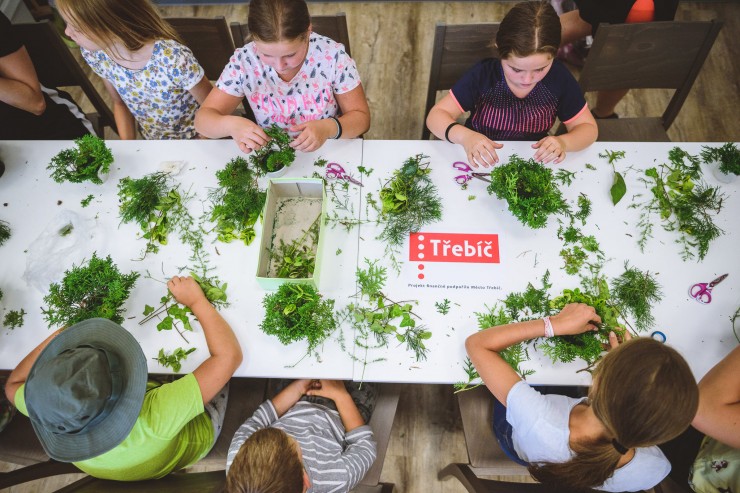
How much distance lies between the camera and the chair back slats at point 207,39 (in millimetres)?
2150

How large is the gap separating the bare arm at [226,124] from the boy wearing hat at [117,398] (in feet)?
1.92

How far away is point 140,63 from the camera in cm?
206

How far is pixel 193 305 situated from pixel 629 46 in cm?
214

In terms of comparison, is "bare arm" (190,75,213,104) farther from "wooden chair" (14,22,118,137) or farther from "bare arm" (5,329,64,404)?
"bare arm" (5,329,64,404)

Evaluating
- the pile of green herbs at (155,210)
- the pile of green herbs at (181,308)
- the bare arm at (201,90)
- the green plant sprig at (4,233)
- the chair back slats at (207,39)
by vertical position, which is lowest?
the pile of green herbs at (181,308)

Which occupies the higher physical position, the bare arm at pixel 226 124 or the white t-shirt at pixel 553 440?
the bare arm at pixel 226 124

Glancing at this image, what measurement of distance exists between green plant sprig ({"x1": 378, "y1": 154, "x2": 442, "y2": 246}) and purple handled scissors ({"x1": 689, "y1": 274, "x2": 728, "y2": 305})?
3.09 feet

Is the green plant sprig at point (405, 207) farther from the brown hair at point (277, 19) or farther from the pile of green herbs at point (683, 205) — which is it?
the pile of green herbs at point (683, 205)

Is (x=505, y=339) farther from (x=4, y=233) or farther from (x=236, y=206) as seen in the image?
(x=4, y=233)

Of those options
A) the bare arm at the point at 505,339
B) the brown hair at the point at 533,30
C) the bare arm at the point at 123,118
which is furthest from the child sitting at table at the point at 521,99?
the bare arm at the point at 123,118

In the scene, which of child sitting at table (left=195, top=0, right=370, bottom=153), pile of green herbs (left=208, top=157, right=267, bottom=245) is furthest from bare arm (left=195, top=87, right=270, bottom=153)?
pile of green herbs (left=208, top=157, right=267, bottom=245)

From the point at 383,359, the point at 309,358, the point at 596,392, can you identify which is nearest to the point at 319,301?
the point at 309,358

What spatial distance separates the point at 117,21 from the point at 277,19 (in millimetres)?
712

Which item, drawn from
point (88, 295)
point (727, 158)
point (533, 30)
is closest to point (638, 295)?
point (727, 158)
